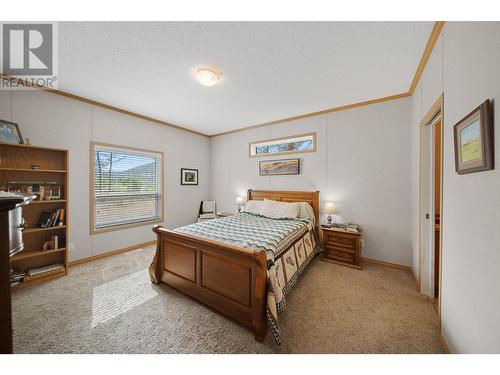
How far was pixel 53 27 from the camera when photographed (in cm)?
158

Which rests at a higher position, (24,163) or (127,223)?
(24,163)

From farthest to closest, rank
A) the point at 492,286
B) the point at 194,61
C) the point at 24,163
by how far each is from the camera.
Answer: the point at 24,163, the point at 194,61, the point at 492,286

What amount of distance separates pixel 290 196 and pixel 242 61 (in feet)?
8.32

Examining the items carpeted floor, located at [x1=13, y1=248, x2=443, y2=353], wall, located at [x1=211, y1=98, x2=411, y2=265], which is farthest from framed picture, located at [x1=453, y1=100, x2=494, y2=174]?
wall, located at [x1=211, y1=98, x2=411, y2=265]

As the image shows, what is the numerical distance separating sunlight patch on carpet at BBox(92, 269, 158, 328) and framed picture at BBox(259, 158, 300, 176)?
2.87 m

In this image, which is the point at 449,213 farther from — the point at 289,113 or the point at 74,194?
the point at 74,194

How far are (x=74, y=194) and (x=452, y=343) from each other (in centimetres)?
465

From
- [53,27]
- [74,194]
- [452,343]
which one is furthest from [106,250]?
[452,343]

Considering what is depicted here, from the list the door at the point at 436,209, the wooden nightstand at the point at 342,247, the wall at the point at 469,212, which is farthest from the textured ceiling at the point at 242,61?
the wooden nightstand at the point at 342,247

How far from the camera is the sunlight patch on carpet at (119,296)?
184 cm

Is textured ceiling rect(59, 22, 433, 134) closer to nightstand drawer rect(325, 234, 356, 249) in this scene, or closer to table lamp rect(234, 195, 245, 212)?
table lamp rect(234, 195, 245, 212)

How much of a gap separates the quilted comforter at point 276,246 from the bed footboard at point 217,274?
0.11 meters

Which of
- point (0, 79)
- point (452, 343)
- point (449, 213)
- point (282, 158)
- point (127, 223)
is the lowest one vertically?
point (452, 343)
